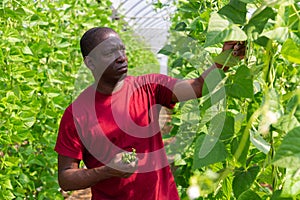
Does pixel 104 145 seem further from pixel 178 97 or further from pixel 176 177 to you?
pixel 176 177

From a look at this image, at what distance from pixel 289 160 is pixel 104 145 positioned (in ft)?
3.47

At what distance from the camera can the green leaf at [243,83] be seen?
0.85m

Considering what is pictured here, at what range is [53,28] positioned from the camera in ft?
10.8

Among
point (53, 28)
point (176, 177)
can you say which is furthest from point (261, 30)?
point (53, 28)

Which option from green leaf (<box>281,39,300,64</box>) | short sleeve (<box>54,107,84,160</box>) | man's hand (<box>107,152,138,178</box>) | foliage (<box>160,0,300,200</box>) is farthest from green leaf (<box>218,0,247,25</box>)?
short sleeve (<box>54,107,84,160</box>)

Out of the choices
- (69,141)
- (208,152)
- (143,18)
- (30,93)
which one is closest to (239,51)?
(208,152)

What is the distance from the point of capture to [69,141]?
159 cm

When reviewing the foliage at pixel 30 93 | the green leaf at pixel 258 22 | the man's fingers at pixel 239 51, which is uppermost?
the green leaf at pixel 258 22

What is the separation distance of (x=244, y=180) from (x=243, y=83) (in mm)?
193

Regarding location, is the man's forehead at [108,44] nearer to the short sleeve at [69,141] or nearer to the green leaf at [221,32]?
the short sleeve at [69,141]

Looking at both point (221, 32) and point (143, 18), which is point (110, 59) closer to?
point (221, 32)

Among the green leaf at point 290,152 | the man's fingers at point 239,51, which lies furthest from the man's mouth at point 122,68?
the green leaf at point 290,152

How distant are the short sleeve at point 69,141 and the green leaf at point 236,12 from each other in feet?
2.82

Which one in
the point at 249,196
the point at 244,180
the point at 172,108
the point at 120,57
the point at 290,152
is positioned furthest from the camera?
the point at 172,108
